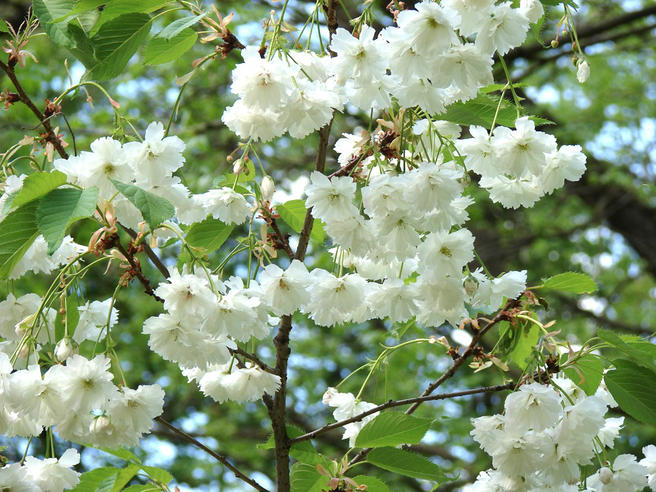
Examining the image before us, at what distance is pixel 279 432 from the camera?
1.96 meters

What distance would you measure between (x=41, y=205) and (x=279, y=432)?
33.4 inches

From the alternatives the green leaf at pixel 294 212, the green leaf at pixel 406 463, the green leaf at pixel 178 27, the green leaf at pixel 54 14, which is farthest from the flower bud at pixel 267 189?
the green leaf at pixel 406 463

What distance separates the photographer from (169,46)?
1.75 meters

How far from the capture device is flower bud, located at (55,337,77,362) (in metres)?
1.66

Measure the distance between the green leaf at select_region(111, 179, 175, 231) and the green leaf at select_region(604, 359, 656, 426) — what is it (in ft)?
3.23

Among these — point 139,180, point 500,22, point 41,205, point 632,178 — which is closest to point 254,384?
point 139,180

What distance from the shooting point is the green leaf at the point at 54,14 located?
1.70m

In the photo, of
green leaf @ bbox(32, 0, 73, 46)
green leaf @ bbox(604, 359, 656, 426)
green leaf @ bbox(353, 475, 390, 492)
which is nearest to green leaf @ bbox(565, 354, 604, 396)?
green leaf @ bbox(604, 359, 656, 426)

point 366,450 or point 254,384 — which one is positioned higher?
point 254,384

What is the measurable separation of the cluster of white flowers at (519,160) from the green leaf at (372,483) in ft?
2.36

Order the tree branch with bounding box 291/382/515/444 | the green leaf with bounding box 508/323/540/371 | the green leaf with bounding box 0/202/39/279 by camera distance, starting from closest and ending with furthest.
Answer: the green leaf with bounding box 0/202/39/279 → the tree branch with bounding box 291/382/515/444 → the green leaf with bounding box 508/323/540/371

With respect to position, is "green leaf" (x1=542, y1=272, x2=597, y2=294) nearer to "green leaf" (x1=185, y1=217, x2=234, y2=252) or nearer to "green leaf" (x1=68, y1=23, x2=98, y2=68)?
"green leaf" (x1=185, y1=217, x2=234, y2=252)

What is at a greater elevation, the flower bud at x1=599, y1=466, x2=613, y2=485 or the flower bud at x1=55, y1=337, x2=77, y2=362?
the flower bud at x1=55, y1=337, x2=77, y2=362

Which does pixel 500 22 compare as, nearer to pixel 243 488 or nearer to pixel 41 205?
pixel 41 205
